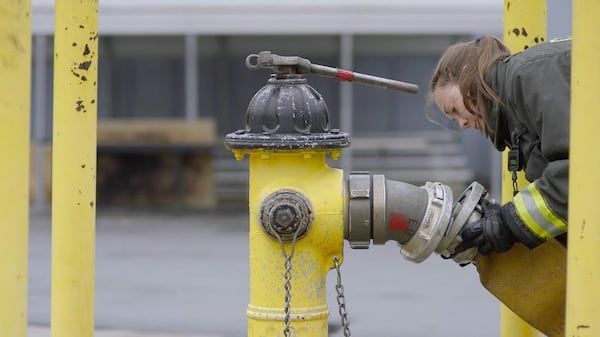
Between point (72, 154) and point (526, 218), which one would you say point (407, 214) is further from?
point (72, 154)

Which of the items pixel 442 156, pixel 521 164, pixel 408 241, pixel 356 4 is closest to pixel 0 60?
pixel 408 241

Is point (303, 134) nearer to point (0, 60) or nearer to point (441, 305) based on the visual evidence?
point (0, 60)

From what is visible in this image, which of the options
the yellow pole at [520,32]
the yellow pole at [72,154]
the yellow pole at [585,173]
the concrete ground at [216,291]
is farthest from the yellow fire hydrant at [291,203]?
the concrete ground at [216,291]

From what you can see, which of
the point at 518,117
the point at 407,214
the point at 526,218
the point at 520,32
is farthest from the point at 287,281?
the point at 520,32

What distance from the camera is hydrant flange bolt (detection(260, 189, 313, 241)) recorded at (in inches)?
138

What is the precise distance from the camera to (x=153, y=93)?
1650 cm

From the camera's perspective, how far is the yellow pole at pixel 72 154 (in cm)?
403

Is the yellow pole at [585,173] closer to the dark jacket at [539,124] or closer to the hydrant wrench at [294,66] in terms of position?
the dark jacket at [539,124]

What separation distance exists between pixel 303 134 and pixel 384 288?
4.48m

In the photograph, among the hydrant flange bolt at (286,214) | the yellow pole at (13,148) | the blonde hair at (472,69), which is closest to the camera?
the yellow pole at (13,148)

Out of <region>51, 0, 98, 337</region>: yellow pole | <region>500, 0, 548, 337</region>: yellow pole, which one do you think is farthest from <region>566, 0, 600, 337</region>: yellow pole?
<region>51, 0, 98, 337</region>: yellow pole

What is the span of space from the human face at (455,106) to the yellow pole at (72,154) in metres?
1.20

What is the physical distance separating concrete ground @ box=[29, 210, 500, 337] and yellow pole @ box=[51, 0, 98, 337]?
2.25 meters

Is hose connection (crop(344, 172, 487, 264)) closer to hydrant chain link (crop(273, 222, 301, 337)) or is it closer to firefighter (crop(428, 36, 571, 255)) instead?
firefighter (crop(428, 36, 571, 255))
